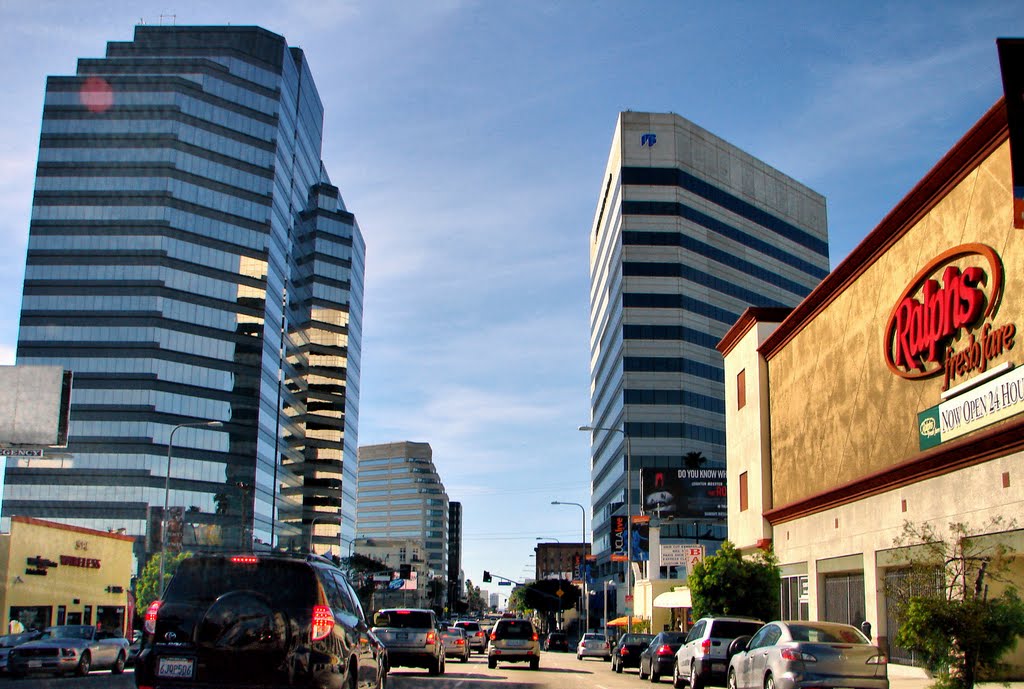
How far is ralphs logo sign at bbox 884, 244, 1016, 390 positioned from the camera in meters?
22.4

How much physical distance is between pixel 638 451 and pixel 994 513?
85.3 metres

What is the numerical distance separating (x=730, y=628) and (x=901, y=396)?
7573mm

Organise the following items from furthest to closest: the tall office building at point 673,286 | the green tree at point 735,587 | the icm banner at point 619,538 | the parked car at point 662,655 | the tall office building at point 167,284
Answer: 1. the tall office building at point 167,284
2. the tall office building at point 673,286
3. the icm banner at point 619,538
4. the green tree at point 735,587
5. the parked car at point 662,655

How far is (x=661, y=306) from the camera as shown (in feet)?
357

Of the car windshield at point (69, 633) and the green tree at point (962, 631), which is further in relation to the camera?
the car windshield at point (69, 633)

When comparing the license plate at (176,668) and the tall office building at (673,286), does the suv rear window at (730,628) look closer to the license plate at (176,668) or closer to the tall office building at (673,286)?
the license plate at (176,668)

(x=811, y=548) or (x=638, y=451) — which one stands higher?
(x=638, y=451)

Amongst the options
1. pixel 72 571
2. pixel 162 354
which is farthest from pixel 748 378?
pixel 162 354

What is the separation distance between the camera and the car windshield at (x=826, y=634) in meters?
17.0

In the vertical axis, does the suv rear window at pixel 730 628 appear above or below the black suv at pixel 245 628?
below

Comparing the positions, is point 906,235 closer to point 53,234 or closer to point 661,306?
point 661,306

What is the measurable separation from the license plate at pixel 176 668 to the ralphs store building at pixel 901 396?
1455 centimetres

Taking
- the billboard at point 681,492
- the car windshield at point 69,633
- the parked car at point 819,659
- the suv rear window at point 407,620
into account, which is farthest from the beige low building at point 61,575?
the parked car at point 819,659

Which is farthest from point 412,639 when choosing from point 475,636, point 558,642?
point 558,642
